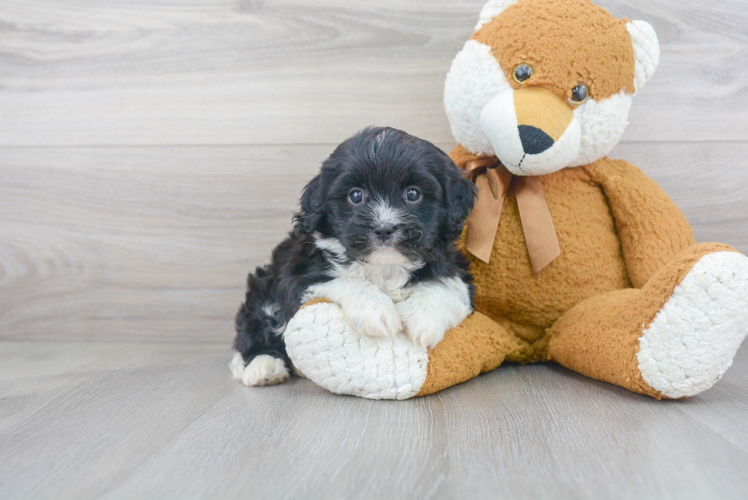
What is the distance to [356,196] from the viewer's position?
1.40 metres

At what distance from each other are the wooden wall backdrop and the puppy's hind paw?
619 mm

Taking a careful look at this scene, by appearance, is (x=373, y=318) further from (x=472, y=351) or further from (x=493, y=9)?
(x=493, y=9)


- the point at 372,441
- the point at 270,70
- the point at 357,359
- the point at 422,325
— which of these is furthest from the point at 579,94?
the point at 270,70

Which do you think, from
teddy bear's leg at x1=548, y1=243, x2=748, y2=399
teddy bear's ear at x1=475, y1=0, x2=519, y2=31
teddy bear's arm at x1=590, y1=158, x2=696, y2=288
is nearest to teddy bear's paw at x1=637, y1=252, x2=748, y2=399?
teddy bear's leg at x1=548, y1=243, x2=748, y2=399

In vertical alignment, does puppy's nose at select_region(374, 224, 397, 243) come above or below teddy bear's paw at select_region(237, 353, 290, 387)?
above

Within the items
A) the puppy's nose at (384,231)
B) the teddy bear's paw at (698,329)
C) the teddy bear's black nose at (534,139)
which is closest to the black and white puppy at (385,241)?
the puppy's nose at (384,231)

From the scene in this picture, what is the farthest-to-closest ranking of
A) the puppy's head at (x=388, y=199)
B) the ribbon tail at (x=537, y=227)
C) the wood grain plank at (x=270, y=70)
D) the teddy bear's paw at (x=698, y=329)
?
the wood grain plank at (x=270, y=70) → the ribbon tail at (x=537, y=227) → the puppy's head at (x=388, y=199) → the teddy bear's paw at (x=698, y=329)

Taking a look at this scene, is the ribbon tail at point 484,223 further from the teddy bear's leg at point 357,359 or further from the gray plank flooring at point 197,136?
the gray plank flooring at point 197,136

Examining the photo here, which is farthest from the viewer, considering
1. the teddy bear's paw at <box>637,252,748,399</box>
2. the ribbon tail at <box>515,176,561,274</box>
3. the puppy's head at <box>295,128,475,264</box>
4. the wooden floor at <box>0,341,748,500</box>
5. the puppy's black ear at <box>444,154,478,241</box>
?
the ribbon tail at <box>515,176,561,274</box>

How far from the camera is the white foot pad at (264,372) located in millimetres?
1637

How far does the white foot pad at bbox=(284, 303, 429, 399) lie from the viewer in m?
1.37

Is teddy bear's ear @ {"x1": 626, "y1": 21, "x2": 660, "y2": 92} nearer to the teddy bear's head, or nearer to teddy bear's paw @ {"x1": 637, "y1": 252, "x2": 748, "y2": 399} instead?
the teddy bear's head

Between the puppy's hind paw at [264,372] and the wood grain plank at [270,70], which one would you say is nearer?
the puppy's hind paw at [264,372]

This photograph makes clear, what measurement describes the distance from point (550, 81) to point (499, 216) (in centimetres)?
41
